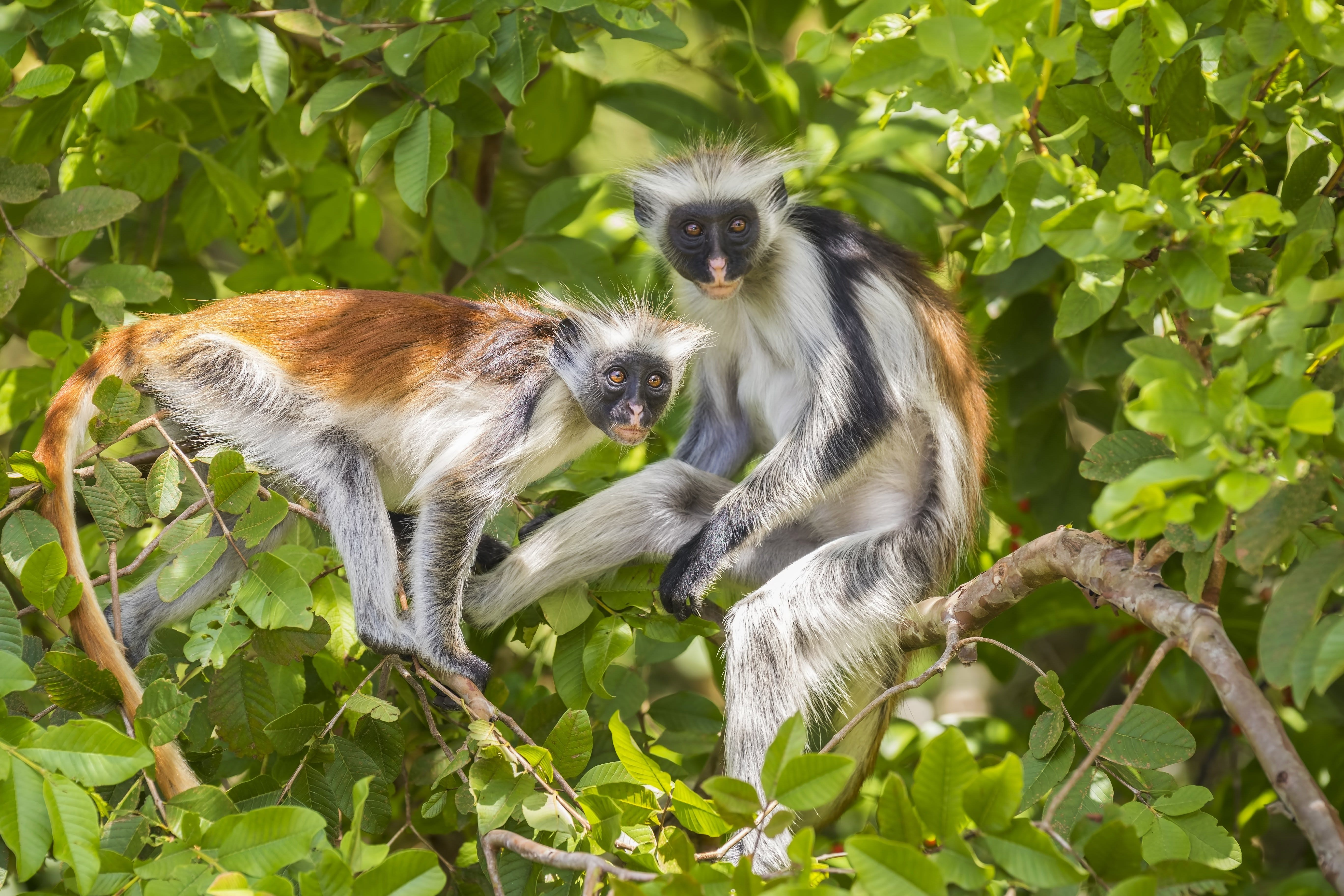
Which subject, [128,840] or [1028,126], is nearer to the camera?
[1028,126]

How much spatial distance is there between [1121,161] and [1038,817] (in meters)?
2.20

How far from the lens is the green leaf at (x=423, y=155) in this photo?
3.81 meters

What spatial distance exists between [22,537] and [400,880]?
5.39 feet

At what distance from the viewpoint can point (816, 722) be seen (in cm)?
437

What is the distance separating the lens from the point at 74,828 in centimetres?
224

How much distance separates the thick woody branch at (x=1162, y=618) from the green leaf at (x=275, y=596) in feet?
5.81

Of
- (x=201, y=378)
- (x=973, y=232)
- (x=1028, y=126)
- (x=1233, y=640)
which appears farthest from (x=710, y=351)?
(x=1028, y=126)

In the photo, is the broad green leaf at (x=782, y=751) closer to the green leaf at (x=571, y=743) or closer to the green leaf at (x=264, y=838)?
the green leaf at (x=264, y=838)

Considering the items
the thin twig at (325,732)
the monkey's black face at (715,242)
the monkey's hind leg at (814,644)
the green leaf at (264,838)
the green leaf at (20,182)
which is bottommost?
the monkey's hind leg at (814,644)

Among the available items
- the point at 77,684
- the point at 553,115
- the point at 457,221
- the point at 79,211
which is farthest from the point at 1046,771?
the point at 553,115

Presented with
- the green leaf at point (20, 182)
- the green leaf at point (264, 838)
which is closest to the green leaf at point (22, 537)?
the green leaf at point (264, 838)

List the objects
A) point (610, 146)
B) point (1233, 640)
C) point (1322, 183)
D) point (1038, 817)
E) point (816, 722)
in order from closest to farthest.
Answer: point (1322, 183)
point (1038, 817)
point (816, 722)
point (1233, 640)
point (610, 146)

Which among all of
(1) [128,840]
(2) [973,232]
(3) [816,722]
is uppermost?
(2) [973,232]

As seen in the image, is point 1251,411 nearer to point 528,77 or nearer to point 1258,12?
point 1258,12
